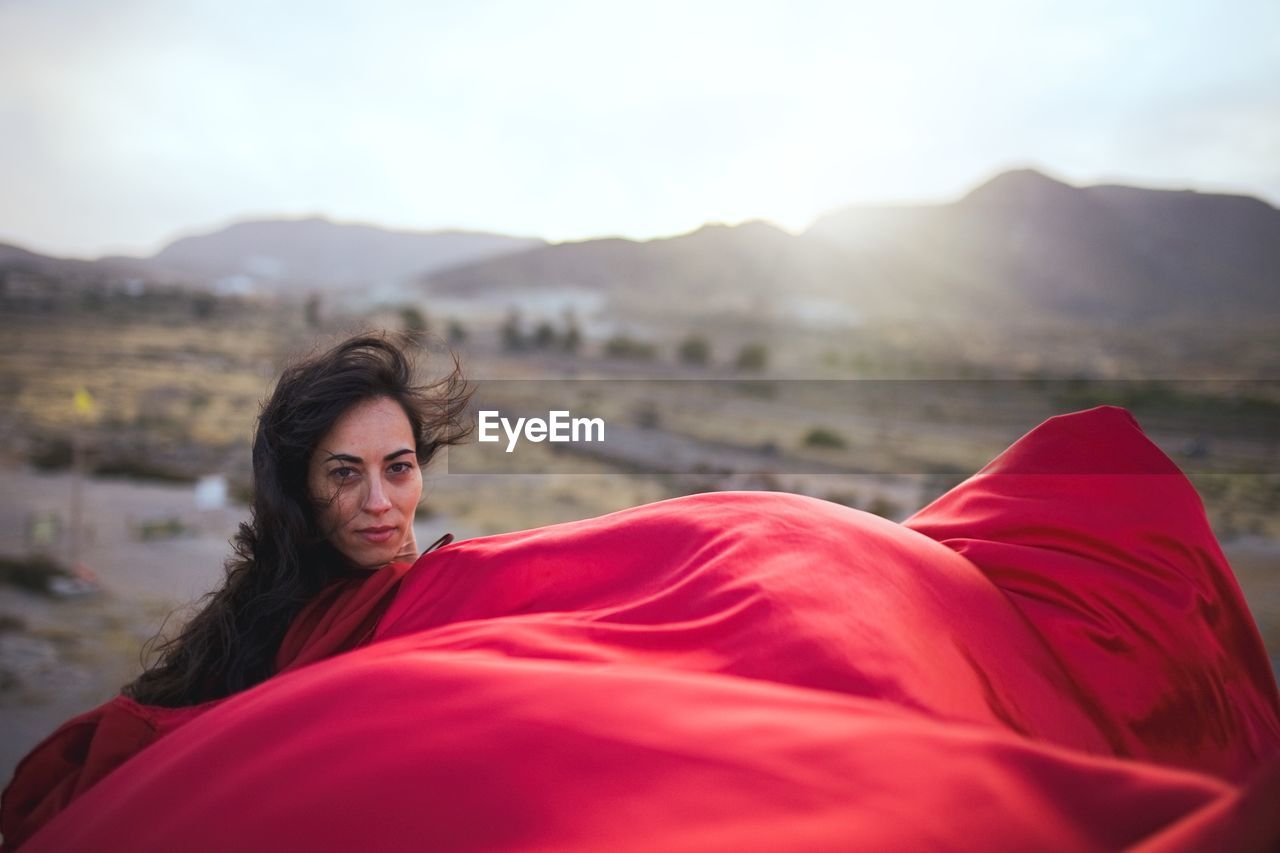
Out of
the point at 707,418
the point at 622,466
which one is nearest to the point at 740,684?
the point at 622,466

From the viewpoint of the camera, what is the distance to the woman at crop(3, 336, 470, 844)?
2.30 meters

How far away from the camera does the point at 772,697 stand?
1378mm

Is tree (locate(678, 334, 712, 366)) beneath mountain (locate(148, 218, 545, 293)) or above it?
beneath

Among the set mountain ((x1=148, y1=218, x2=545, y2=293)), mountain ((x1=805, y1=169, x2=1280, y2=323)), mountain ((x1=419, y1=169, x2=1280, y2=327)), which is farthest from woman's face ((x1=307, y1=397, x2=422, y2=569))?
mountain ((x1=148, y1=218, x2=545, y2=293))

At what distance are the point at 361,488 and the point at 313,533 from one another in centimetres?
20

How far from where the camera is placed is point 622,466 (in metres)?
17.6

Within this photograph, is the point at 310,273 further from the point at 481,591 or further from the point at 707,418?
the point at 481,591

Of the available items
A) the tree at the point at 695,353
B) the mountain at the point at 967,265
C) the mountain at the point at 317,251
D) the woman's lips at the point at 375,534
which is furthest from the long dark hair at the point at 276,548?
the mountain at the point at 317,251

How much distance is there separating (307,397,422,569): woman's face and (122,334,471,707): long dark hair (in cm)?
4

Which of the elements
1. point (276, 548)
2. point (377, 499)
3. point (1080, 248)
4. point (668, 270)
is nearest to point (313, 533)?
point (276, 548)

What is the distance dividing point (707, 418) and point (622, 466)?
7.77 m

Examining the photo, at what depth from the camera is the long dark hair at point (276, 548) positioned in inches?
91.3

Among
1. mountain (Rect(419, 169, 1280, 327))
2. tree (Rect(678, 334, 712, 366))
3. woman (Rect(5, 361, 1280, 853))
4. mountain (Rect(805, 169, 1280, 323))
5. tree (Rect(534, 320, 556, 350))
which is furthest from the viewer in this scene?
mountain (Rect(805, 169, 1280, 323))

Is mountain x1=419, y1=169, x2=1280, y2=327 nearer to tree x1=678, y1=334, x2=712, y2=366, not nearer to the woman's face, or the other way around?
tree x1=678, y1=334, x2=712, y2=366
